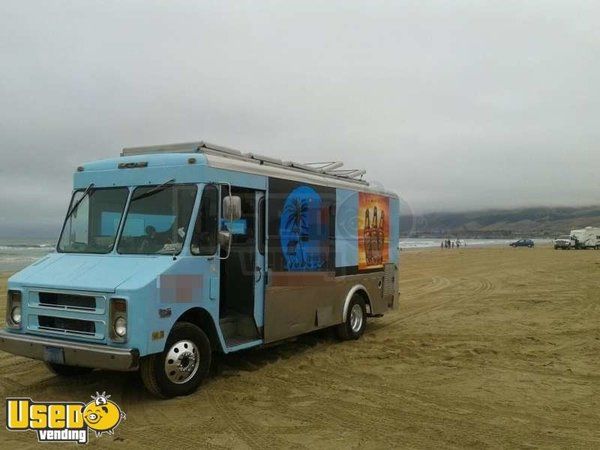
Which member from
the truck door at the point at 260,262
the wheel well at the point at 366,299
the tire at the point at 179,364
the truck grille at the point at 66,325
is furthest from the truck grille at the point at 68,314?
the wheel well at the point at 366,299

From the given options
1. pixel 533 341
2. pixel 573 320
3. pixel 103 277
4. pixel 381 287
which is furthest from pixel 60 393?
pixel 573 320

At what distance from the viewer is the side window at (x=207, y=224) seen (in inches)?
270

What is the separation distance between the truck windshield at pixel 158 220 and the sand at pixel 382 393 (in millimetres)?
1796

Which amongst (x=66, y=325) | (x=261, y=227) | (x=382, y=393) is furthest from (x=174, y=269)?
(x=382, y=393)

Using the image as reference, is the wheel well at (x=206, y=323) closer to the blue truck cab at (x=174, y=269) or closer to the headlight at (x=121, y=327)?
the blue truck cab at (x=174, y=269)

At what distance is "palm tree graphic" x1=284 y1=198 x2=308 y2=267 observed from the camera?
28.1 ft

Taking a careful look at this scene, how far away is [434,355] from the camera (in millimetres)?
8930

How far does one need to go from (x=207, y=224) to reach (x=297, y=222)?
212 cm

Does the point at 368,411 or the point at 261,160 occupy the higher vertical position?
the point at 261,160

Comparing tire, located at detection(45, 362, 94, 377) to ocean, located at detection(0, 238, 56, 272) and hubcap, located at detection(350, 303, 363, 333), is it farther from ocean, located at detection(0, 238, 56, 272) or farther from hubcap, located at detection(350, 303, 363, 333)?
ocean, located at detection(0, 238, 56, 272)

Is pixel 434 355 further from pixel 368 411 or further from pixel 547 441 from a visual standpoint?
pixel 547 441

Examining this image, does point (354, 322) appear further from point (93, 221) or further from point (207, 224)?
point (93, 221)

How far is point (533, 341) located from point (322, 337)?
382 centimetres

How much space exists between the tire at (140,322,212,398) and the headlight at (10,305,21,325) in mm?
1768
